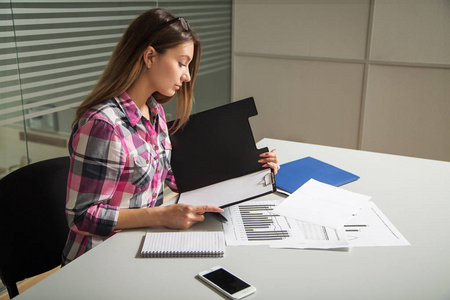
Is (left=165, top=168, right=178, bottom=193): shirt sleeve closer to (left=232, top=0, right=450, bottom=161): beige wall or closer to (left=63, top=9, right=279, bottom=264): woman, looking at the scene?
(left=63, top=9, right=279, bottom=264): woman

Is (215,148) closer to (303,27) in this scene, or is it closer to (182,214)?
(182,214)

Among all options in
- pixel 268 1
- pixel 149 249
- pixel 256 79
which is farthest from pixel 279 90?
pixel 149 249

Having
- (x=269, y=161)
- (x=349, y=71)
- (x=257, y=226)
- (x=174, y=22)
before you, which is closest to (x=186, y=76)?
(x=174, y=22)

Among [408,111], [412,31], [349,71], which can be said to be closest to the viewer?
[412,31]

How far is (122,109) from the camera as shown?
55.7 inches

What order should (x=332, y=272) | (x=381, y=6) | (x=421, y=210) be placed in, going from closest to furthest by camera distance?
1. (x=332, y=272)
2. (x=421, y=210)
3. (x=381, y=6)

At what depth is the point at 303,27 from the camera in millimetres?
3266

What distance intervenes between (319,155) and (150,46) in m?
0.88

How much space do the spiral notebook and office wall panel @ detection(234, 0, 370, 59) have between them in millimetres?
2238

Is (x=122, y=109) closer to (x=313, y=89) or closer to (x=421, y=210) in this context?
(x=421, y=210)

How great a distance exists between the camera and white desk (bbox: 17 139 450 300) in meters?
1.04

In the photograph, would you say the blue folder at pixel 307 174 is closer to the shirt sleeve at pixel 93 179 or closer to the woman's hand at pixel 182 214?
the woman's hand at pixel 182 214

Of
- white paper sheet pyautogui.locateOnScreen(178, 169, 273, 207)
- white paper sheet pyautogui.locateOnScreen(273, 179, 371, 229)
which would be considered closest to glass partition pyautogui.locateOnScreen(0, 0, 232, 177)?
white paper sheet pyautogui.locateOnScreen(178, 169, 273, 207)

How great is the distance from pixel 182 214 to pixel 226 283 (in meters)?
0.29
